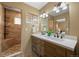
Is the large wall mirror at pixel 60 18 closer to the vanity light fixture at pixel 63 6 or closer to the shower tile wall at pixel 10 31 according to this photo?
the vanity light fixture at pixel 63 6

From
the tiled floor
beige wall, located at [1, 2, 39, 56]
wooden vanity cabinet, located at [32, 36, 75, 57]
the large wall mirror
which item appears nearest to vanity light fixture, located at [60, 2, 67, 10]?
the large wall mirror

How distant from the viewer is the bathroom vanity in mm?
1715

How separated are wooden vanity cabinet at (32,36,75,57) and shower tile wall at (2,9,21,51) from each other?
12.9 inches

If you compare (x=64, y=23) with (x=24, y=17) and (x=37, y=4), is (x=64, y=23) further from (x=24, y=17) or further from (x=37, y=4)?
(x=24, y=17)

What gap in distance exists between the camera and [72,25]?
2010mm

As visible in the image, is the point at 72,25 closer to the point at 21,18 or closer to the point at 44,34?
the point at 44,34

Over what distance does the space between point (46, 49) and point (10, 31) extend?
78 cm

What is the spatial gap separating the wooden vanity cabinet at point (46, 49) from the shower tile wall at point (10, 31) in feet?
1.07

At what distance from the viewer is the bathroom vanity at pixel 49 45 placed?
1.71 m

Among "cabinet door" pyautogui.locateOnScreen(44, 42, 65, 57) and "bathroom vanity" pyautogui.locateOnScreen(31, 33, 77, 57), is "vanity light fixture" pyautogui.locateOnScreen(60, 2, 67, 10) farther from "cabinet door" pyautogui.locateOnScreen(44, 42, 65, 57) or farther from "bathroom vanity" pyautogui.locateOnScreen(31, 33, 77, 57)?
"cabinet door" pyautogui.locateOnScreen(44, 42, 65, 57)

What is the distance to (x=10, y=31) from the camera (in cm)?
199

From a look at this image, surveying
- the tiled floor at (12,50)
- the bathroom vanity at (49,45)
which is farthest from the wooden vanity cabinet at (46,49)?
the tiled floor at (12,50)

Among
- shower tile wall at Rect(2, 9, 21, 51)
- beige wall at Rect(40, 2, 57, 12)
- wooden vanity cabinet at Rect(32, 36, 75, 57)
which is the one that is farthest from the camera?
beige wall at Rect(40, 2, 57, 12)

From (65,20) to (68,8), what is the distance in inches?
9.6
